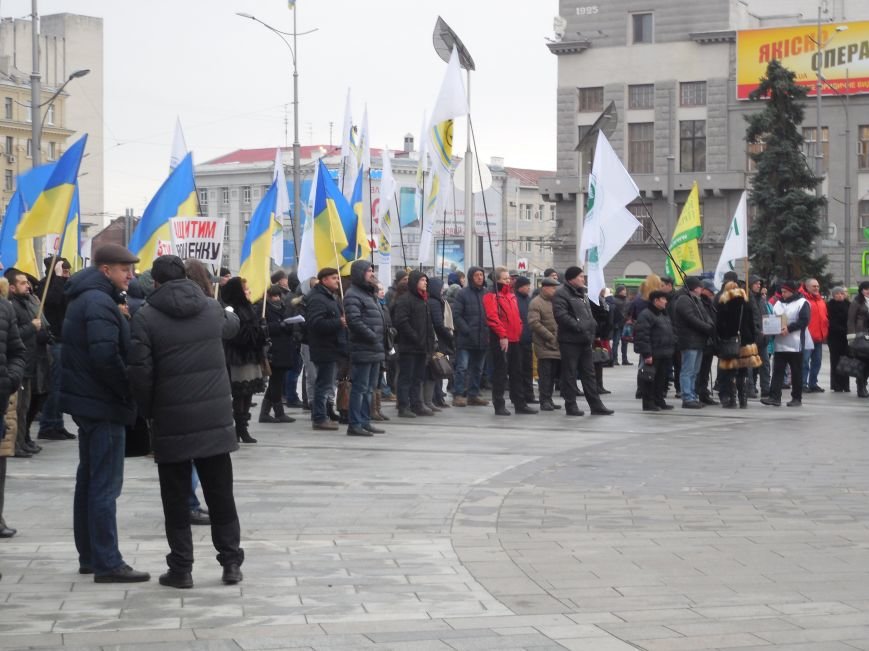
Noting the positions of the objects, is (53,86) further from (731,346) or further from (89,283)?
(89,283)

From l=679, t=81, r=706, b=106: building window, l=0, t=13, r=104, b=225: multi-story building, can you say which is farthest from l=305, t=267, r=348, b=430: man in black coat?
l=0, t=13, r=104, b=225: multi-story building

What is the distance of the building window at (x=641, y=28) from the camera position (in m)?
70.1

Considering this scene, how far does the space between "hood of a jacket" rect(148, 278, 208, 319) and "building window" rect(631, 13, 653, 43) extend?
64.7 meters

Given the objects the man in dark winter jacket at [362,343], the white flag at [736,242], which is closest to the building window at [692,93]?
the white flag at [736,242]

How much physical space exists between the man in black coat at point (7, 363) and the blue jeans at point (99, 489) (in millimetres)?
954

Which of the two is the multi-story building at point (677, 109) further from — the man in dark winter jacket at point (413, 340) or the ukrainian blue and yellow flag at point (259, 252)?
the ukrainian blue and yellow flag at point (259, 252)

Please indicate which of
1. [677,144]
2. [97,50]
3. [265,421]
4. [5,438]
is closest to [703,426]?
[265,421]

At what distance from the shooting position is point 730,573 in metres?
8.05

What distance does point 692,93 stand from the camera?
2724 inches

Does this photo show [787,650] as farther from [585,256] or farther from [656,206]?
[656,206]

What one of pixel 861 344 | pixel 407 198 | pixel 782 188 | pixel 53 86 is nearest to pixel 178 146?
pixel 861 344

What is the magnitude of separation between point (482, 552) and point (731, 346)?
37.7 feet

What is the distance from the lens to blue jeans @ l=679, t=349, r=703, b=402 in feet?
64.5

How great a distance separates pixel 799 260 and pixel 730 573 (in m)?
42.4
